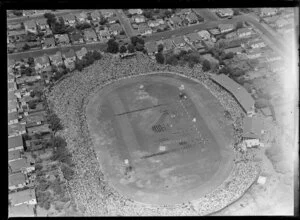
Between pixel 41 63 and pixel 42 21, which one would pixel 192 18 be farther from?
pixel 41 63

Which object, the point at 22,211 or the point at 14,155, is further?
the point at 14,155

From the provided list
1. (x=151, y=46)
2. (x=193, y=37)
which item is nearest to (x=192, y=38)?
(x=193, y=37)

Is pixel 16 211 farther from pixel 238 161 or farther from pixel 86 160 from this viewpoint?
pixel 238 161

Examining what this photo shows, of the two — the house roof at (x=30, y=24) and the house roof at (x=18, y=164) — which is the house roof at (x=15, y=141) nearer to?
the house roof at (x=18, y=164)

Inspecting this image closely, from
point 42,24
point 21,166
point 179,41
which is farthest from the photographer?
point 42,24

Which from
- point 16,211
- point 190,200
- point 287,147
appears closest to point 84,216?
point 16,211

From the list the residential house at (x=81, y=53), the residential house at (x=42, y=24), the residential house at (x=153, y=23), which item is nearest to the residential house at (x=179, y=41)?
the residential house at (x=153, y=23)

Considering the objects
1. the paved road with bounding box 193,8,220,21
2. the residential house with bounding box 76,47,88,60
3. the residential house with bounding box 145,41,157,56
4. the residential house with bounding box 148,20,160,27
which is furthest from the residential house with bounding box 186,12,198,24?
the residential house with bounding box 76,47,88,60
